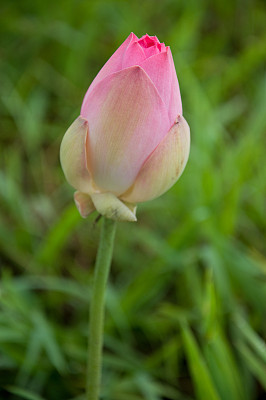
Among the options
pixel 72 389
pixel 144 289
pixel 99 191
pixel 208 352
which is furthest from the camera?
pixel 144 289

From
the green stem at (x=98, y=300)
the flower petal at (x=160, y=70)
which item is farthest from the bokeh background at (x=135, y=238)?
the flower petal at (x=160, y=70)

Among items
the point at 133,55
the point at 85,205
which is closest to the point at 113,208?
the point at 85,205

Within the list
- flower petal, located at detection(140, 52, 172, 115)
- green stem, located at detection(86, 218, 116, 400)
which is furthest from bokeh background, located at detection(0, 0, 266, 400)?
flower petal, located at detection(140, 52, 172, 115)

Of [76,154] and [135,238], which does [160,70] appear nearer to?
[76,154]

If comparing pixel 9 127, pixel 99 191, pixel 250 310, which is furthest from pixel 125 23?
pixel 99 191

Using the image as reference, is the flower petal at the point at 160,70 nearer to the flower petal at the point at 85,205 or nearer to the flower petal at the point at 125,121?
the flower petal at the point at 125,121

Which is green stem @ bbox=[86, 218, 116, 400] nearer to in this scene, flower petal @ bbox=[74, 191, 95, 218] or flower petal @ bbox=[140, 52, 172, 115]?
flower petal @ bbox=[74, 191, 95, 218]

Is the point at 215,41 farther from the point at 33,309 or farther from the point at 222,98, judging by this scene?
the point at 33,309
